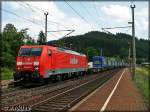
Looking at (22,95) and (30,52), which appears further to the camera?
(30,52)

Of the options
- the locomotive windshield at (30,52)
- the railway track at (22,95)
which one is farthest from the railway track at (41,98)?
the locomotive windshield at (30,52)

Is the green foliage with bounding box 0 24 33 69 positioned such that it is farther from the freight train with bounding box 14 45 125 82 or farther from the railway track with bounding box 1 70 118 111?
the railway track with bounding box 1 70 118 111

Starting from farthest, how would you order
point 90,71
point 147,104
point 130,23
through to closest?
point 90,71, point 130,23, point 147,104

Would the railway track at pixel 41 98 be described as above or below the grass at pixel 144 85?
below

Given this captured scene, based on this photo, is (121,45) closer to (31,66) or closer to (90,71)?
(90,71)

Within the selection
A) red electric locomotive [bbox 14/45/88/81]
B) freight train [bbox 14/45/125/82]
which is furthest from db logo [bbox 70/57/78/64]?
red electric locomotive [bbox 14/45/88/81]

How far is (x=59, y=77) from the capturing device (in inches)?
1271

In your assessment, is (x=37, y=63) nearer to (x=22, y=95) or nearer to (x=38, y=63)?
(x=38, y=63)

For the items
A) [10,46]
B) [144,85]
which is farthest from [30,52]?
[10,46]

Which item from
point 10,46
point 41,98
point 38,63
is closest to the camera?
point 41,98

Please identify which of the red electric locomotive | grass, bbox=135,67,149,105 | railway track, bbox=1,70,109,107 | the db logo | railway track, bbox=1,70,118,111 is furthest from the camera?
the db logo

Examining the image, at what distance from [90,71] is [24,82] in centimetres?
3453

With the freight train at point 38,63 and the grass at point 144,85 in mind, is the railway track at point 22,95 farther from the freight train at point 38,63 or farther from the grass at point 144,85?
the grass at point 144,85

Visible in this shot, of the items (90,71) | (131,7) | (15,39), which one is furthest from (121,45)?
(131,7)
